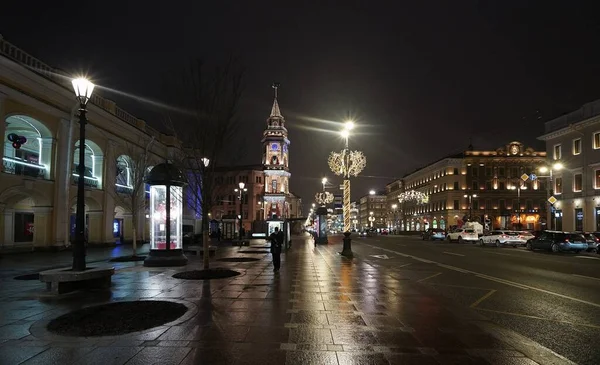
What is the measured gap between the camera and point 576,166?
169 ft

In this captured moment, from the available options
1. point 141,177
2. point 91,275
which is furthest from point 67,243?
point 91,275

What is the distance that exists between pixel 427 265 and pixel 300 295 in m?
11.1

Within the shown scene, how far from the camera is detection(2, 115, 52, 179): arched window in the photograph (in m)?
28.6

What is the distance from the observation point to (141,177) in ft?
88.7

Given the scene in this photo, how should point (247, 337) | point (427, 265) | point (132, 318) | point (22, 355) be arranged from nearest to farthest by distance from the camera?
point (22, 355)
point (247, 337)
point (132, 318)
point (427, 265)

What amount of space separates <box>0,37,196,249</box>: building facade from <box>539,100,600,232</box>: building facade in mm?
44306

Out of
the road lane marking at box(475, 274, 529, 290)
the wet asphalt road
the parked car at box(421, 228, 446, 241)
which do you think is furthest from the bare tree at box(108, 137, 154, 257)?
the parked car at box(421, 228, 446, 241)

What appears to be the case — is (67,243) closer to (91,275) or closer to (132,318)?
(91,275)

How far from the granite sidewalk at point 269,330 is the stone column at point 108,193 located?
25142 mm

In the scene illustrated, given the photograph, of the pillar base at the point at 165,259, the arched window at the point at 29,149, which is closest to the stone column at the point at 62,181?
the arched window at the point at 29,149

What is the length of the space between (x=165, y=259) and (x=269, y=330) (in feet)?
44.6

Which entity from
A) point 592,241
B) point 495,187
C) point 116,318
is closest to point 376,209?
point 495,187

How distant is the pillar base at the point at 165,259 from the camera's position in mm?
20141

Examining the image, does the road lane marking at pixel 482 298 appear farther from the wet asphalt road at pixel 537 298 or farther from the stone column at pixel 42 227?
the stone column at pixel 42 227
